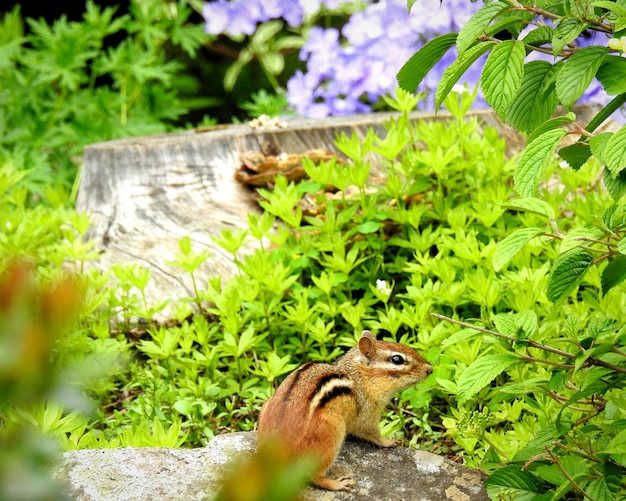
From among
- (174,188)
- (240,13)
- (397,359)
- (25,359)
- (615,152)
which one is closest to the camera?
(25,359)

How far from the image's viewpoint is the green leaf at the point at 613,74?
6.97 feet

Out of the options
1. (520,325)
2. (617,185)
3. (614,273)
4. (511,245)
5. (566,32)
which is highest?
(566,32)

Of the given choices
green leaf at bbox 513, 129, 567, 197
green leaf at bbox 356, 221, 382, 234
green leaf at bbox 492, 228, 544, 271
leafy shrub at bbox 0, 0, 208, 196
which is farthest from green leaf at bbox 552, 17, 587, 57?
leafy shrub at bbox 0, 0, 208, 196

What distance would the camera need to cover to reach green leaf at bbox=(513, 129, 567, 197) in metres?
2.17

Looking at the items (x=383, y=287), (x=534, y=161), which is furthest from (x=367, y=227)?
(x=534, y=161)

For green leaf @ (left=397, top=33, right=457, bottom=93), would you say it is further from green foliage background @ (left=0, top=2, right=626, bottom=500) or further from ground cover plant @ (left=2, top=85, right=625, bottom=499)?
ground cover plant @ (left=2, top=85, right=625, bottom=499)

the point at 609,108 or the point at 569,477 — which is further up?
the point at 609,108

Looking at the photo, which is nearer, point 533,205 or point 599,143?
point 599,143

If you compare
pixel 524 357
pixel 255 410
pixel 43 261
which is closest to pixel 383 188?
pixel 255 410

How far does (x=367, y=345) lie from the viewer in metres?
3.14

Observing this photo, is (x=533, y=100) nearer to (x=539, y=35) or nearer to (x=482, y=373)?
(x=539, y=35)

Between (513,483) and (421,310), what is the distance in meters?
1.19

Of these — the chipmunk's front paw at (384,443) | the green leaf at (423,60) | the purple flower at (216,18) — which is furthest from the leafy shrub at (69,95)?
the green leaf at (423,60)

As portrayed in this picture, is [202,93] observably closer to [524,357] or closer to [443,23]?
[443,23]
